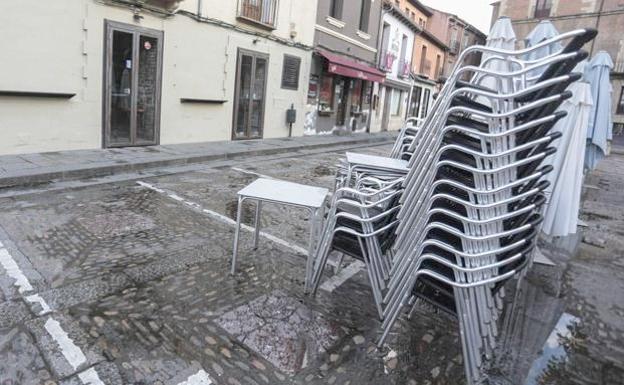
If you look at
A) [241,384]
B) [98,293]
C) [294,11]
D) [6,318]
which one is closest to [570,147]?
[241,384]

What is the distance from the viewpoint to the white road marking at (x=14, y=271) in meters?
3.11

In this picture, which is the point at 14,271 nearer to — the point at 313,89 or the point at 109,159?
the point at 109,159

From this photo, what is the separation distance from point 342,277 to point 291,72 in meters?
10.8

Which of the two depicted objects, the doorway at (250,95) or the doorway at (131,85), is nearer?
the doorway at (131,85)

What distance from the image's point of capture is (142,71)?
899 centimetres

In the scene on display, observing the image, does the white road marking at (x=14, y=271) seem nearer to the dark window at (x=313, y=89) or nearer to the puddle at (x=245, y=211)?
the puddle at (x=245, y=211)

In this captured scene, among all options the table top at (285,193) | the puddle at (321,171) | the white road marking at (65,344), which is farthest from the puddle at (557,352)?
the puddle at (321,171)

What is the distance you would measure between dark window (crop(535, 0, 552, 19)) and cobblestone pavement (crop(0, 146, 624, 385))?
3228 centimetres

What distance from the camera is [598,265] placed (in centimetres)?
481

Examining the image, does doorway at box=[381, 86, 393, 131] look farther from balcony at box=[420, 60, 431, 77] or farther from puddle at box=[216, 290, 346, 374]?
puddle at box=[216, 290, 346, 374]

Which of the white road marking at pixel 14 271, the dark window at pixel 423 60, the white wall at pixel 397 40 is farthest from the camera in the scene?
the dark window at pixel 423 60

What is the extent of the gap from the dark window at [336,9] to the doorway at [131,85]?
800 cm

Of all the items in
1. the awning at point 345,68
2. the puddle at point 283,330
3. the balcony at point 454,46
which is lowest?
the puddle at point 283,330

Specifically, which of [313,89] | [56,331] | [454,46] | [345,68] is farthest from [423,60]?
[56,331]
